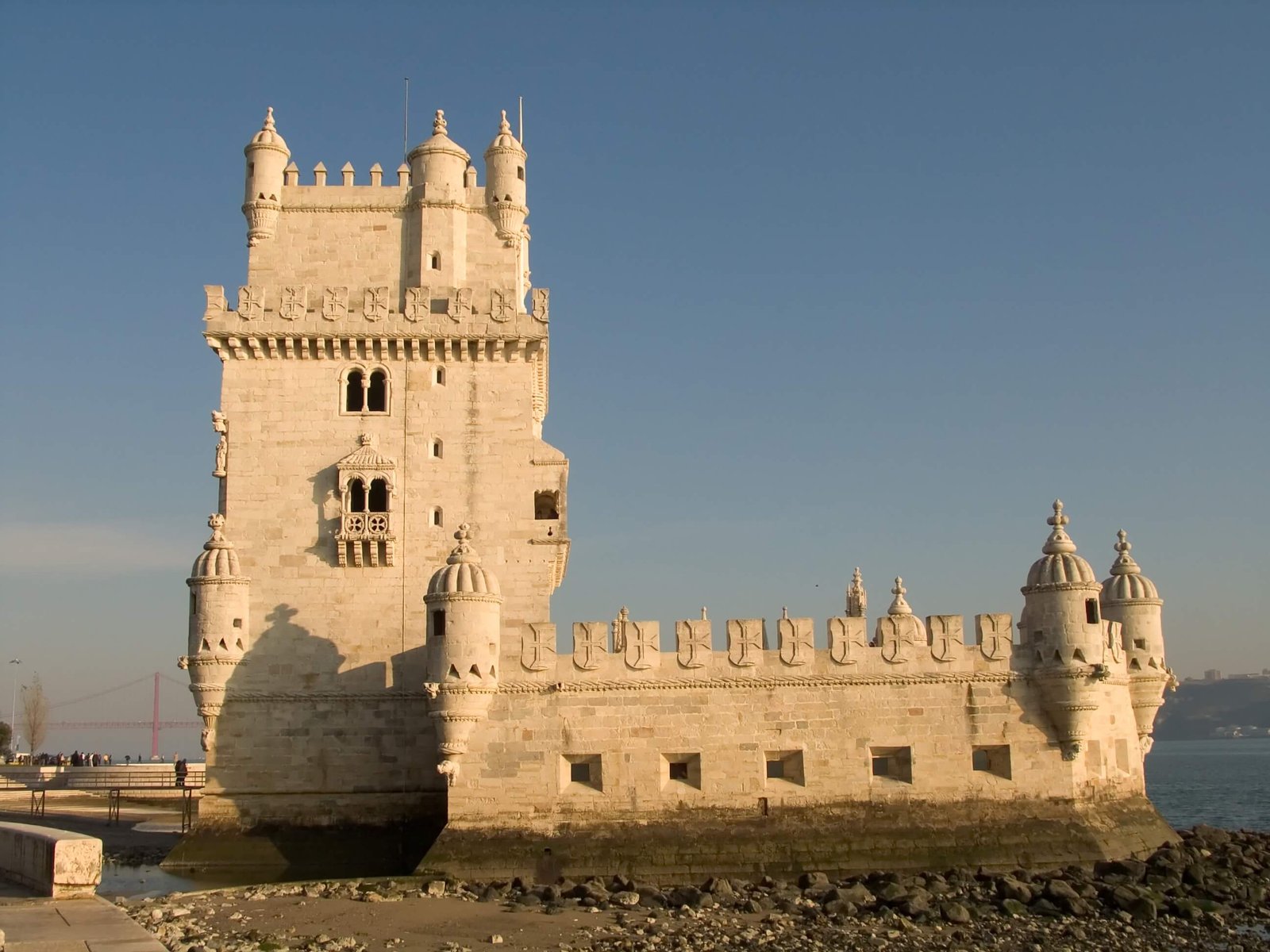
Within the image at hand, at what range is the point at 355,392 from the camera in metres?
32.3

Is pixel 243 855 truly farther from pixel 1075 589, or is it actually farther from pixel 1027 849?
pixel 1075 589

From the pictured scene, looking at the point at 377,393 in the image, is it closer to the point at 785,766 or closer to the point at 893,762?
the point at 785,766

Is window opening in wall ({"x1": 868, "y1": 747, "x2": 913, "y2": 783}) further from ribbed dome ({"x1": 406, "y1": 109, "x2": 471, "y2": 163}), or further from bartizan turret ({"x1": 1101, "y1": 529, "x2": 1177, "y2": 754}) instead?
ribbed dome ({"x1": 406, "y1": 109, "x2": 471, "y2": 163})

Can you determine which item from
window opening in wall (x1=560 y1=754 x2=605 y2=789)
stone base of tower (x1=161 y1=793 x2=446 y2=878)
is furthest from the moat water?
window opening in wall (x1=560 y1=754 x2=605 y2=789)

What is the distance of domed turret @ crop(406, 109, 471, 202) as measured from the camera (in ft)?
109

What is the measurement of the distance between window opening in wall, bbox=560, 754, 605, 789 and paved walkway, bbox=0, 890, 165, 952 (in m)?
11.3

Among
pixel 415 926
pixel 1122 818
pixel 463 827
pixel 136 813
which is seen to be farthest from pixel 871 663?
pixel 136 813

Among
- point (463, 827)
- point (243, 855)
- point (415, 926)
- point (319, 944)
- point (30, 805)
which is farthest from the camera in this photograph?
point (30, 805)

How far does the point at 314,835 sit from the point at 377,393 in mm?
10899

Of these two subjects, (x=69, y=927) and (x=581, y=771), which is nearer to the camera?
(x=69, y=927)

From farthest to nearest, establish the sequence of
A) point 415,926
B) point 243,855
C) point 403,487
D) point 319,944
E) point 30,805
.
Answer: point 30,805 < point 403,487 < point 243,855 < point 415,926 < point 319,944

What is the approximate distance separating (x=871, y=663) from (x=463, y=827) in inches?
372

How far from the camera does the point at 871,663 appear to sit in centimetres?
2792

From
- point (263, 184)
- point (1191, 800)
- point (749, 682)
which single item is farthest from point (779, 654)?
point (1191, 800)
